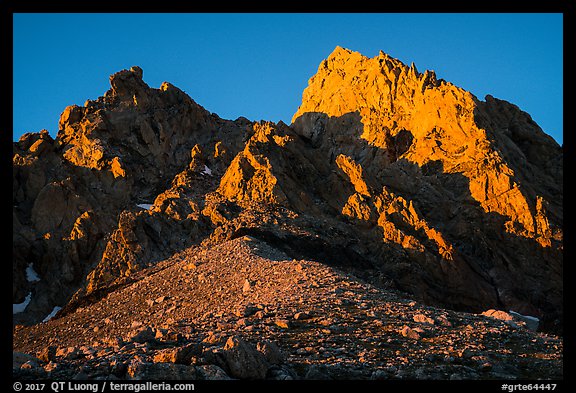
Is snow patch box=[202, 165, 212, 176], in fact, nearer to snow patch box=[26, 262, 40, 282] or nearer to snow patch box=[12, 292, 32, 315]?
snow patch box=[26, 262, 40, 282]

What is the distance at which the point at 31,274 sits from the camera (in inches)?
2357

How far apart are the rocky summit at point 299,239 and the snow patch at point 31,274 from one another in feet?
0.55

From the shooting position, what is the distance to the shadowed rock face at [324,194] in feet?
171

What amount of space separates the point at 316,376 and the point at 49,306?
45771mm

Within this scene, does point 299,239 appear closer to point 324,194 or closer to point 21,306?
point 324,194

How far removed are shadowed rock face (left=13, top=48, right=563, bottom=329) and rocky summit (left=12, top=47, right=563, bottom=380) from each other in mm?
211

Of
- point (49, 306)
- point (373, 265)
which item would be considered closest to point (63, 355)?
point (373, 265)

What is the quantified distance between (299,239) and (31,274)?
28090 millimetres

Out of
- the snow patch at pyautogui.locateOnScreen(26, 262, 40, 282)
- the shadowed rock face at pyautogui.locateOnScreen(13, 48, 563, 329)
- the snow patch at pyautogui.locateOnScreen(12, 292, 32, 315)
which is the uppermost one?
the shadowed rock face at pyautogui.locateOnScreen(13, 48, 563, 329)

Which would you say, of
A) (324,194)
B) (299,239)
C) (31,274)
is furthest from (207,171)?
(299,239)

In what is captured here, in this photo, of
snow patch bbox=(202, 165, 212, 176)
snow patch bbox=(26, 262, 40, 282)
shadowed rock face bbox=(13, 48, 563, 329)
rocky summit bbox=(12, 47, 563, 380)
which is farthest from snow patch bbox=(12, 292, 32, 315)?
snow patch bbox=(202, 165, 212, 176)

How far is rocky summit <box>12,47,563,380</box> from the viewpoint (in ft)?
61.3

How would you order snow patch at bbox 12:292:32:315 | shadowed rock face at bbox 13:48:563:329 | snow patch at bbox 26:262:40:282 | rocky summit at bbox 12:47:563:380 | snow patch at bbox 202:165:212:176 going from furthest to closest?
1. snow patch at bbox 202:165:212:176
2. snow patch at bbox 26:262:40:282
3. snow patch at bbox 12:292:32:315
4. shadowed rock face at bbox 13:48:563:329
5. rocky summit at bbox 12:47:563:380

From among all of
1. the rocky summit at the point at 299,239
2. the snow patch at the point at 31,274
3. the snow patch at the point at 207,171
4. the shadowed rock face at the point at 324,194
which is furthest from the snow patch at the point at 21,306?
the snow patch at the point at 207,171
